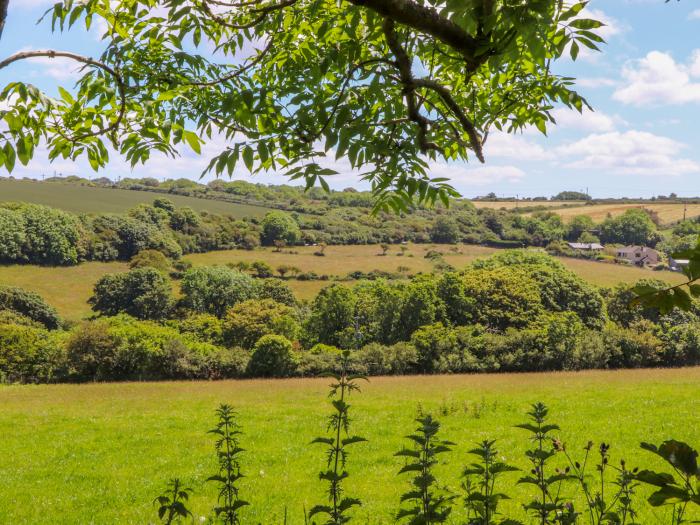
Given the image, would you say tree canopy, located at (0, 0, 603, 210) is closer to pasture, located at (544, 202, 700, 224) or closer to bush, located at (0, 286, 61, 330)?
bush, located at (0, 286, 61, 330)

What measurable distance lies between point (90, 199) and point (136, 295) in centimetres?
6762

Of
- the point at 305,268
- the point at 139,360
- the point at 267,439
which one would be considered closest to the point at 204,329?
the point at 139,360

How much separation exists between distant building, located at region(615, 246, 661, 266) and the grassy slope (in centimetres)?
1779

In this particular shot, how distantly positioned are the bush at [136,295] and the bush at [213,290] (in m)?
3.02

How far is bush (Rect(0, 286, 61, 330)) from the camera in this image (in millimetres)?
60375

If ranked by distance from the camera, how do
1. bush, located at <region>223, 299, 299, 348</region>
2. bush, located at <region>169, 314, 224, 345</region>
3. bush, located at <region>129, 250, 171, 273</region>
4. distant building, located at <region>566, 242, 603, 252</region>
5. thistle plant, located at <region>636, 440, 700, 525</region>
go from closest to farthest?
1. thistle plant, located at <region>636, 440, 700, 525</region>
2. bush, located at <region>223, 299, 299, 348</region>
3. bush, located at <region>169, 314, 224, 345</region>
4. bush, located at <region>129, 250, 171, 273</region>
5. distant building, located at <region>566, 242, 603, 252</region>

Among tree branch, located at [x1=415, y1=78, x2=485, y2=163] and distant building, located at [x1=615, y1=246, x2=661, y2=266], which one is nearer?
tree branch, located at [x1=415, y1=78, x2=485, y2=163]

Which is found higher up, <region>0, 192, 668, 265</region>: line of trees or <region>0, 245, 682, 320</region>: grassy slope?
<region>0, 192, 668, 265</region>: line of trees

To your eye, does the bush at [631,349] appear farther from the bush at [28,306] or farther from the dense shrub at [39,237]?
the dense shrub at [39,237]

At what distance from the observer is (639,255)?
117m

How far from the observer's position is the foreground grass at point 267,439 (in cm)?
955

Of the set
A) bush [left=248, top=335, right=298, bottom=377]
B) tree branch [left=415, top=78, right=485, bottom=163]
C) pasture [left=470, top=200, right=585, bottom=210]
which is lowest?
bush [left=248, top=335, right=298, bottom=377]

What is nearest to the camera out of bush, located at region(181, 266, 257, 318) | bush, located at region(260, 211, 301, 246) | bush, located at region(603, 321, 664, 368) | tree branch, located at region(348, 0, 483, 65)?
tree branch, located at region(348, 0, 483, 65)

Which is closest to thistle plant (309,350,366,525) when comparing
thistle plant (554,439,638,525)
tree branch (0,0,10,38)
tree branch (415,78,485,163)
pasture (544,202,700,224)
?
thistle plant (554,439,638,525)
